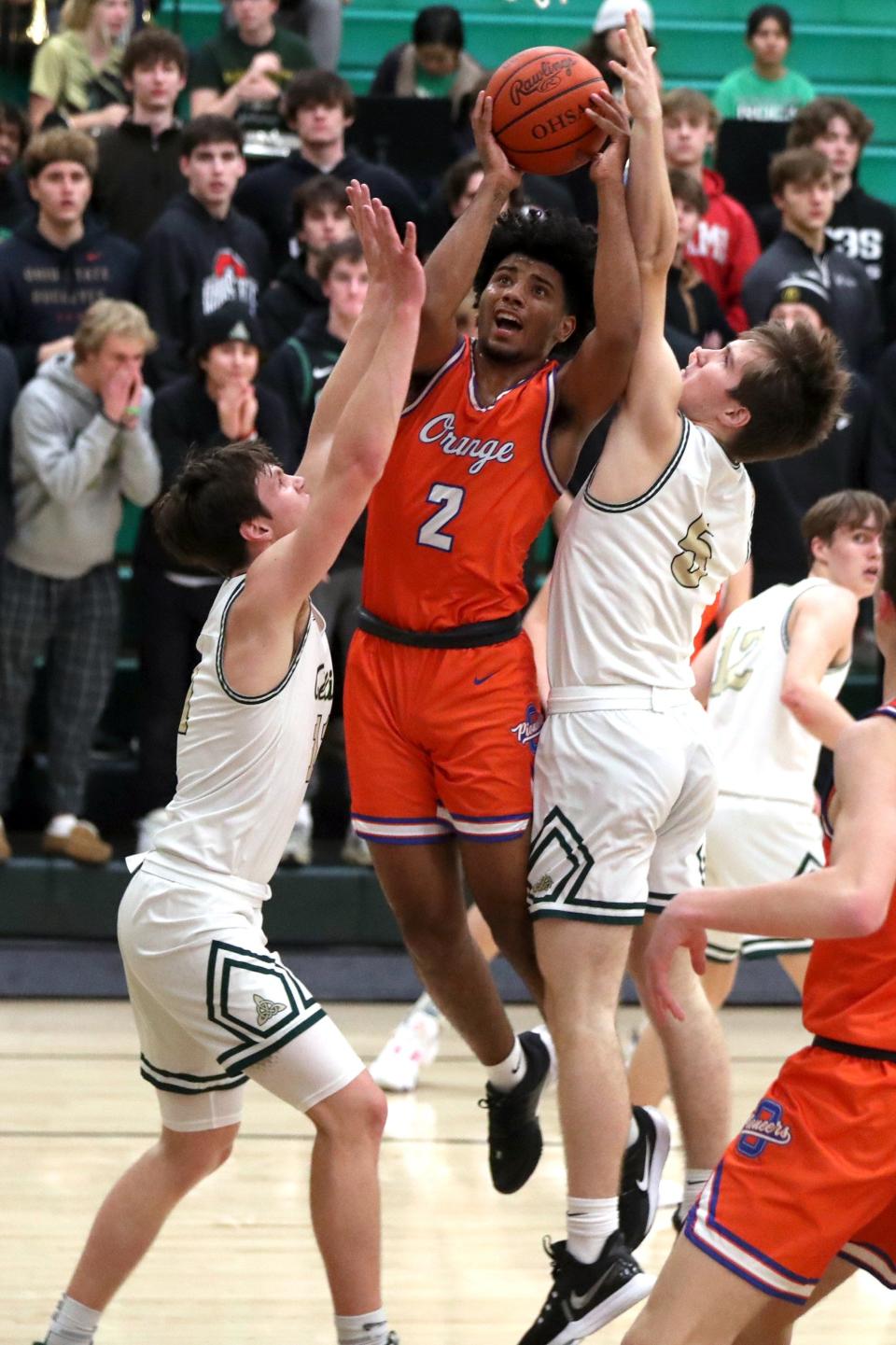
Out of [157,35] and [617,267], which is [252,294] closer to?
[157,35]

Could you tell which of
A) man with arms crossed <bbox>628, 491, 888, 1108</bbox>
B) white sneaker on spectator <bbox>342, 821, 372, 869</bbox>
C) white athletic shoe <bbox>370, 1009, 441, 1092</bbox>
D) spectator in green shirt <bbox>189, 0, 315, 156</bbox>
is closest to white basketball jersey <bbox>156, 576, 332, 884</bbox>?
man with arms crossed <bbox>628, 491, 888, 1108</bbox>

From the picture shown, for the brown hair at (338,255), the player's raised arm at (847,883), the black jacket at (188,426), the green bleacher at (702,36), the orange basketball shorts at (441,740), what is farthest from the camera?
the green bleacher at (702,36)

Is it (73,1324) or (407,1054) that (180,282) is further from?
(73,1324)

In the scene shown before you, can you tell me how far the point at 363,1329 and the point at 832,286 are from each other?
5.92 m

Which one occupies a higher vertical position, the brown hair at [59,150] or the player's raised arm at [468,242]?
the brown hair at [59,150]

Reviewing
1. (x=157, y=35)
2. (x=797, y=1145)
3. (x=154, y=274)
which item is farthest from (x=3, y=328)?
(x=797, y=1145)

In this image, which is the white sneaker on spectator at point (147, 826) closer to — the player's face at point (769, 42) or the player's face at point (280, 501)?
the player's face at point (280, 501)

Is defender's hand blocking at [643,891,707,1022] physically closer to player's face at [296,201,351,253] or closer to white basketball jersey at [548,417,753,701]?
white basketball jersey at [548,417,753,701]

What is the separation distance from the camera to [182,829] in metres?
3.84

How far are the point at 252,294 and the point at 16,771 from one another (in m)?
2.24

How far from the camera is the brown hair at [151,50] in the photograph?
8.54 meters

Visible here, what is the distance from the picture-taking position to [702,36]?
478 inches

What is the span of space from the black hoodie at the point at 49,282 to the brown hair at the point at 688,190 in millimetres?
Result: 2326

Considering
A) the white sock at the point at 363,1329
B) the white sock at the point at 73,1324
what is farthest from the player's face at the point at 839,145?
the white sock at the point at 73,1324
